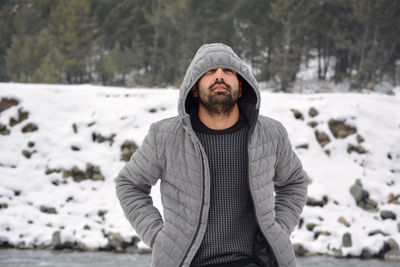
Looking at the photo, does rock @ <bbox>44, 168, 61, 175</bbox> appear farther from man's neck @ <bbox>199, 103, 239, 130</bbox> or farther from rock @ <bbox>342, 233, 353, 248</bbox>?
man's neck @ <bbox>199, 103, 239, 130</bbox>

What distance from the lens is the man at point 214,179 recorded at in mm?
1979

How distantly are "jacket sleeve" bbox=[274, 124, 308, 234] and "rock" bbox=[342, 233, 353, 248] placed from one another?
5387 millimetres

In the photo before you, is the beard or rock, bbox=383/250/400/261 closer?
the beard

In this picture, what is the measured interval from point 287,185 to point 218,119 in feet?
1.65

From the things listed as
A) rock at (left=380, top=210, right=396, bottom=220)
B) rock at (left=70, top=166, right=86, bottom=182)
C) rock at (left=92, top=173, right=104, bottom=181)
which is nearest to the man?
rock at (left=380, top=210, right=396, bottom=220)

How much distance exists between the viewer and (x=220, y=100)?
6.71 ft

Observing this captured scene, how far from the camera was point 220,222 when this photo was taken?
2.00 m

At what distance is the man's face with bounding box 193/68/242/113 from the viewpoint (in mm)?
2053

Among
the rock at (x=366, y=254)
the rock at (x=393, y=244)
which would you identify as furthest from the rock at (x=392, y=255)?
the rock at (x=366, y=254)

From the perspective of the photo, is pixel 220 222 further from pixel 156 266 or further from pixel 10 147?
pixel 10 147

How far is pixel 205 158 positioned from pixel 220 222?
0.27m

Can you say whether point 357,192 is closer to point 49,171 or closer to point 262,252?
point 49,171

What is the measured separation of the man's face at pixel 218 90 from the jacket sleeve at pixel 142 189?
0.95 feet

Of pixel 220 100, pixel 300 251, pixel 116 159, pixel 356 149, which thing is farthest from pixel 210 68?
pixel 356 149
